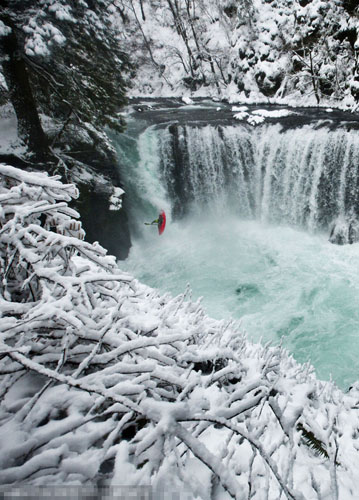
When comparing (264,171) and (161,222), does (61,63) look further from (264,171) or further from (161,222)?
(264,171)

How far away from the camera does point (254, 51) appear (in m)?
18.8

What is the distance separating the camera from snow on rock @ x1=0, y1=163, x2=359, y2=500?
819mm

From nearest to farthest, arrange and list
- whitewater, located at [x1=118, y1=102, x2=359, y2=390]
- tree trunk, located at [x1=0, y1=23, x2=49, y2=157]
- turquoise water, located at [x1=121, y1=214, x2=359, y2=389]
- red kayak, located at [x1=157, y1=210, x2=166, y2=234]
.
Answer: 1. turquoise water, located at [x1=121, y1=214, x2=359, y2=389]
2. tree trunk, located at [x1=0, y1=23, x2=49, y2=157]
3. whitewater, located at [x1=118, y1=102, x2=359, y2=390]
4. red kayak, located at [x1=157, y1=210, x2=166, y2=234]

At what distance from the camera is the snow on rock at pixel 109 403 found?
82cm

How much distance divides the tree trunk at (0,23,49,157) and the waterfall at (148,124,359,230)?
16.7ft

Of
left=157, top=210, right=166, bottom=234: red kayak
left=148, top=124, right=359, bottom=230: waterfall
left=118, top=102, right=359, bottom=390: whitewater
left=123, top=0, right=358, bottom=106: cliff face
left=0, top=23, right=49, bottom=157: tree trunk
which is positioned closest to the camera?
left=0, top=23, right=49, bottom=157: tree trunk

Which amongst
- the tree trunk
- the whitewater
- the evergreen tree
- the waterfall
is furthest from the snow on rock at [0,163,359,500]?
the waterfall

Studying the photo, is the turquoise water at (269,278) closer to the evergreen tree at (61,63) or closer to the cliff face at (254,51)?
the evergreen tree at (61,63)

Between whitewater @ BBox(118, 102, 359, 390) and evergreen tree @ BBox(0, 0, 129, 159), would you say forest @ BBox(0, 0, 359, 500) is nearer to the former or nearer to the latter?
evergreen tree @ BBox(0, 0, 129, 159)

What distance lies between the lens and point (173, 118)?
14.3 meters

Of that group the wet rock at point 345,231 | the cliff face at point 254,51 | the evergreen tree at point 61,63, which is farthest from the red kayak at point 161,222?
the cliff face at point 254,51

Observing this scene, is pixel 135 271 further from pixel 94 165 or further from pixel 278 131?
pixel 278 131

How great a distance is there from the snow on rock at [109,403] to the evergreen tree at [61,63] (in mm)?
6466

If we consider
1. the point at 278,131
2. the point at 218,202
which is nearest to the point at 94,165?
the point at 218,202
